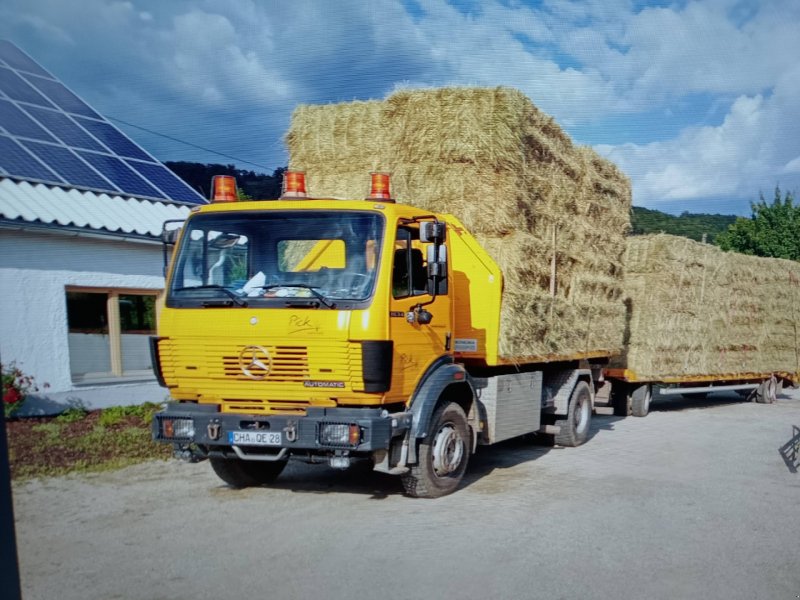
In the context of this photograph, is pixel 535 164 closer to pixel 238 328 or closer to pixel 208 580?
pixel 238 328

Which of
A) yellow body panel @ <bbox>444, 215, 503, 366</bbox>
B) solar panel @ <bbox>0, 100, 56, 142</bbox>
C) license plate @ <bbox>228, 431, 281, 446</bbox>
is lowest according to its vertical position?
license plate @ <bbox>228, 431, 281, 446</bbox>

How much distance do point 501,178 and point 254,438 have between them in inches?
152

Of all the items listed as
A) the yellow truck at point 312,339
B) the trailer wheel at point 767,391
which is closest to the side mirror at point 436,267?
the yellow truck at point 312,339

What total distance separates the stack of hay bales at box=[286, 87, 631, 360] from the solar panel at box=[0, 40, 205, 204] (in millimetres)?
2552

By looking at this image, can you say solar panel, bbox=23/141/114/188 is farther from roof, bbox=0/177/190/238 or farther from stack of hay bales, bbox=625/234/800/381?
stack of hay bales, bbox=625/234/800/381

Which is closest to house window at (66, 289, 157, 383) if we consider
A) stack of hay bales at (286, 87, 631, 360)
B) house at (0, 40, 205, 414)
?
house at (0, 40, 205, 414)

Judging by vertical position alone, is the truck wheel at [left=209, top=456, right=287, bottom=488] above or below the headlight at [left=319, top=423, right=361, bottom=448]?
below

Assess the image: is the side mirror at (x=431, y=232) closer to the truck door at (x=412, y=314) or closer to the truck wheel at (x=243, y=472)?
the truck door at (x=412, y=314)

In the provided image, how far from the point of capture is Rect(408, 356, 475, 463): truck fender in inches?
231

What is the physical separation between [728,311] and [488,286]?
8.70m

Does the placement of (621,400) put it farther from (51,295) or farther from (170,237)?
(51,295)

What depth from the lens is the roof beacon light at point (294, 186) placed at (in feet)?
20.7

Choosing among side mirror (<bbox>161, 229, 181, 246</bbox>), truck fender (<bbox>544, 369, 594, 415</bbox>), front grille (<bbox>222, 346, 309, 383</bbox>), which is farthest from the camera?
truck fender (<bbox>544, 369, 594, 415</bbox>)

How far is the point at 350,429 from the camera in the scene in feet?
17.7
